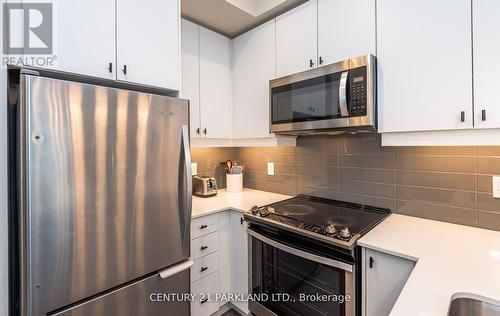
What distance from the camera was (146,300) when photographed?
1272 mm

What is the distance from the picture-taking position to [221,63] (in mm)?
2205

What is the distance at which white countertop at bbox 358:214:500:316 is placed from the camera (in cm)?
76

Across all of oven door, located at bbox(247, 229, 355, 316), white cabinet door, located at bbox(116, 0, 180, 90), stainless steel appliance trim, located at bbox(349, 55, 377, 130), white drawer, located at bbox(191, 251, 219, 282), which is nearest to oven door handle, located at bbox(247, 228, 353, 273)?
oven door, located at bbox(247, 229, 355, 316)

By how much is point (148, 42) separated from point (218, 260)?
1.57 metres

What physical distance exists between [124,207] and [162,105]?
555 millimetres

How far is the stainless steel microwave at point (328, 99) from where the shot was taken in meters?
1.36

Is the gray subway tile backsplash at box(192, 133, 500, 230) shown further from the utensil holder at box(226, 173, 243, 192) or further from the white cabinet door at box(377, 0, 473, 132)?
the white cabinet door at box(377, 0, 473, 132)

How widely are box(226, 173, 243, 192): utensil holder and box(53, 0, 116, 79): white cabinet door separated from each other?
4.59 ft

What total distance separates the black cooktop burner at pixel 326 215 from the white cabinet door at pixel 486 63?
0.75m

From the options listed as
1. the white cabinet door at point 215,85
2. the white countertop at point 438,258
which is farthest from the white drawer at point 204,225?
the white countertop at point 438,258

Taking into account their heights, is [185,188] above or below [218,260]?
above

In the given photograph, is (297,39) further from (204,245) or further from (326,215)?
(204,245)

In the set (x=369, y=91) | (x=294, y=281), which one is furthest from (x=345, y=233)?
(x=369, y=91)

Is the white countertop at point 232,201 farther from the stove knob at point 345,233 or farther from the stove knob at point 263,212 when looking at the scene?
the stove knob at point 345,233
